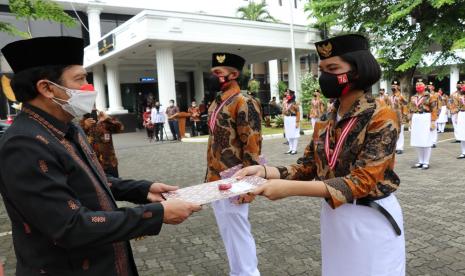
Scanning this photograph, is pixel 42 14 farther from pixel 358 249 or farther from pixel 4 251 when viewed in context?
pixel 358 249

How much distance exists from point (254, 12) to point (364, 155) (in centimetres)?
3018

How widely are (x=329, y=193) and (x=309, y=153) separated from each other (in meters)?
0.62

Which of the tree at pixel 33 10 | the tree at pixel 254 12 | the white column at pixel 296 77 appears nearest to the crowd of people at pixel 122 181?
the tree at pixel 33 10

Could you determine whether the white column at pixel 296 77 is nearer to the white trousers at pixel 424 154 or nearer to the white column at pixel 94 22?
the white column at pixel 94 22

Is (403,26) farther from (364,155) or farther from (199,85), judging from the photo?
(364,155)

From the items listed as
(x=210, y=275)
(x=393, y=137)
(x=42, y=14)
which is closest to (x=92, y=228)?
(x=393, y=137)

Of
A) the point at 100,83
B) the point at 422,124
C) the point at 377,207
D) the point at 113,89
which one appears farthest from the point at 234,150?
the point at 100,83

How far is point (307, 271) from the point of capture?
4.00m

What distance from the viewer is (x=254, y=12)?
30.7 meters

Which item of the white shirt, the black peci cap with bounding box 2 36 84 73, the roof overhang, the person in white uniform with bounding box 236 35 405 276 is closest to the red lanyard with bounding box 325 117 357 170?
the person in white uniform with bounding box 236 35 405 276

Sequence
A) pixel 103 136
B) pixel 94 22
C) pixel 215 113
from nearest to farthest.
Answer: pixel 215 113 < pixel 103 136 < pixel 94 22

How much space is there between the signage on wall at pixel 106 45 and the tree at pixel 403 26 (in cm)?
1041

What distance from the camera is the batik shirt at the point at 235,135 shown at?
145 inches

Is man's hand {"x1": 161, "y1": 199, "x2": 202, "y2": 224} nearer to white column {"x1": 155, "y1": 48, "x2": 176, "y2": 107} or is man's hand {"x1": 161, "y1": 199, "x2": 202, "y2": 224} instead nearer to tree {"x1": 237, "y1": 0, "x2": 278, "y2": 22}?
white column {"x1": 155, "y1": 48, "x2": 176, "y2": 107}
